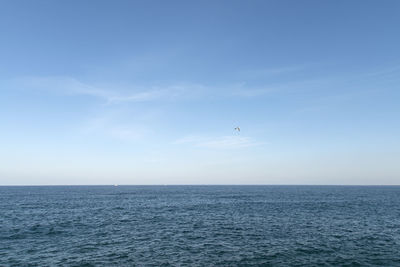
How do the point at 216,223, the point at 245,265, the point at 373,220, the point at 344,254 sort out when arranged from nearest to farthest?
the point at 245,265
the point at 344,254
the point at 216,223
the point at 373,220

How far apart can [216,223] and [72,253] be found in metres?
31.0

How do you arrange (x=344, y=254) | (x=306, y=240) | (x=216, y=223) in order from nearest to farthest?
(x=344, y=254), (x=306, y=240), (x=216, y=223)

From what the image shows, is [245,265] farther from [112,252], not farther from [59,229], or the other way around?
[59,229]

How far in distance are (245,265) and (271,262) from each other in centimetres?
369

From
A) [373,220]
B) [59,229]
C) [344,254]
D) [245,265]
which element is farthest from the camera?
[373,220]

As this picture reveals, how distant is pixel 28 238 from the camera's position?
44094 mm

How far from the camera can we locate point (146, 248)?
37625 mm

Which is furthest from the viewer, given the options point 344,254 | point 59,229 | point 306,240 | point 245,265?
point 59,229

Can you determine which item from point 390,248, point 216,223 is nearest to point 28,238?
point 216,223

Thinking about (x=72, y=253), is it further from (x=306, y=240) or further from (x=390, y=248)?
(x=390, y=248)

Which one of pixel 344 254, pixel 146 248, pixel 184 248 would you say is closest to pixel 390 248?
pixel 344 254

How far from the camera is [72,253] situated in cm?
3544

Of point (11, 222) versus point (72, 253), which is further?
point (11, 222)

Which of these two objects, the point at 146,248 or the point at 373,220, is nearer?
the point at 146,248
